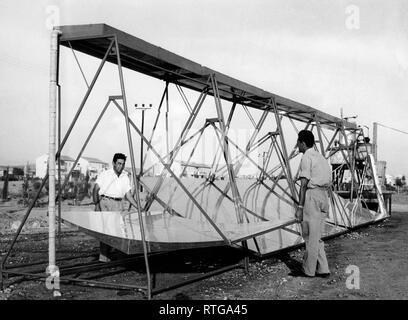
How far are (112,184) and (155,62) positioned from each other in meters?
2.50

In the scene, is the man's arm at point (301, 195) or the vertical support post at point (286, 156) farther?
the vertical support post at point (286, 156)

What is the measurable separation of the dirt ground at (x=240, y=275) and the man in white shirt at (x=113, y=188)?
→ 3.73 ft

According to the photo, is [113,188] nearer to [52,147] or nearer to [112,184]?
[112,184]

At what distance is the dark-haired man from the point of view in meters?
6.36

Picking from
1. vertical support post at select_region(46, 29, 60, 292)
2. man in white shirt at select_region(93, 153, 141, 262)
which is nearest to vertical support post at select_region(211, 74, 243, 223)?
man in white shirt at select_region(93, 153, 141, 262)

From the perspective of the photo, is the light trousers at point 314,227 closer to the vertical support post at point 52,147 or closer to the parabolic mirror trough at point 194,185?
the parabolic mirror trough at point 194,185

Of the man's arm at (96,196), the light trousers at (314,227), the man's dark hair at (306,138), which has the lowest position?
the light trousers at (314,227)

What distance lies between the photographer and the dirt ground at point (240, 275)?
5473 millimetres

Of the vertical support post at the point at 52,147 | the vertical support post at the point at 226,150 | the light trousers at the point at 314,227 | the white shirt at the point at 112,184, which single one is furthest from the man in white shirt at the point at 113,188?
the light trousers at the point at 314,227

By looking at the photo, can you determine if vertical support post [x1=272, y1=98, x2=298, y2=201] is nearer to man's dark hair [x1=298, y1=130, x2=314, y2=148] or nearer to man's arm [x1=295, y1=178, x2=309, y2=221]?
man's dark hair [x1=298, y1=130, x2=314, y2=148]

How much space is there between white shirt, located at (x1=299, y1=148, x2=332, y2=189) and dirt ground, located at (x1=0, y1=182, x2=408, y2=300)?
5.07 feet
